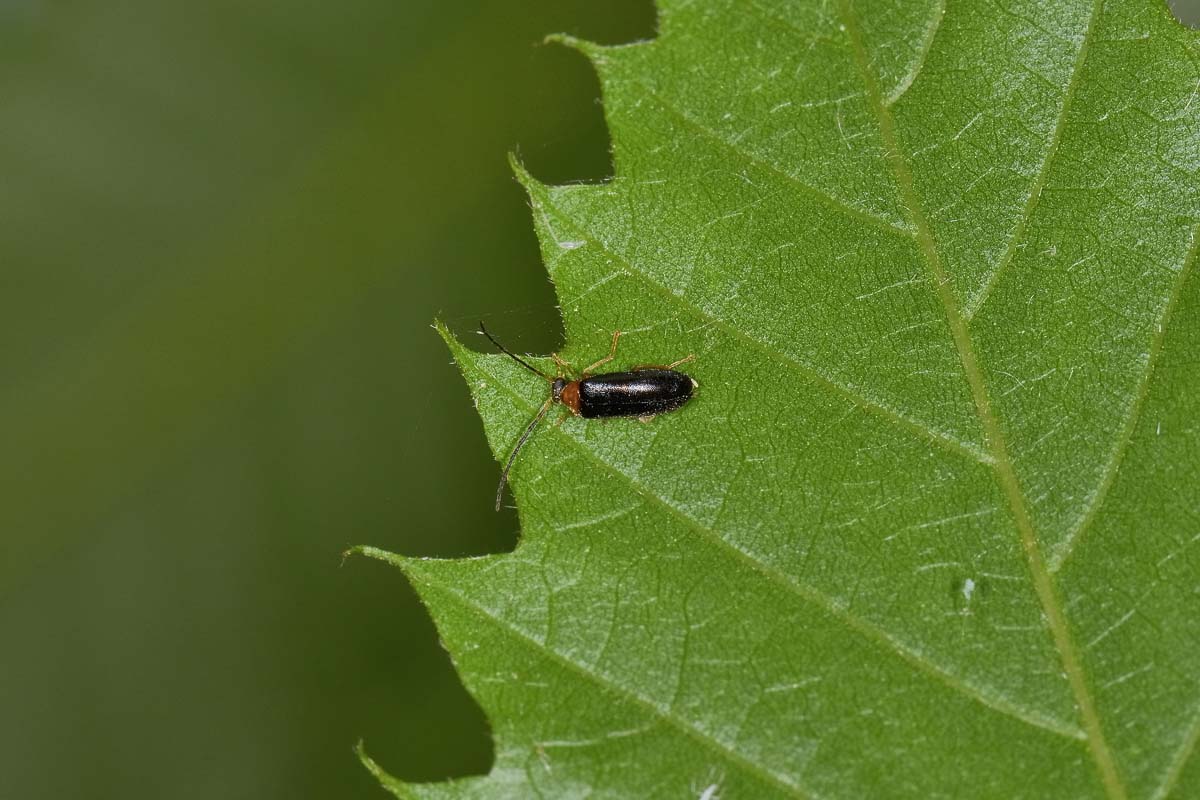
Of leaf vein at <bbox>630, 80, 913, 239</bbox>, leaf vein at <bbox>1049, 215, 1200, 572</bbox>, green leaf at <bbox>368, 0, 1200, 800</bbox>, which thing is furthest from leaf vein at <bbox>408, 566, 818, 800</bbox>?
leaf vein at <bbox>630, 80, 913, 239</bbox>

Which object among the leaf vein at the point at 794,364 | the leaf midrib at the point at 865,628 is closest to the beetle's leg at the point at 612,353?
the leaf vein at the point at 794,364

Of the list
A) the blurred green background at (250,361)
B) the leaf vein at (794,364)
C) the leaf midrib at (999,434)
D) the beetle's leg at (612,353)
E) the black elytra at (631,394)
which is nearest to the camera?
the leaf midrib at (999,434)

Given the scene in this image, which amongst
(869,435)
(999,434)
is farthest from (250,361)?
(999,434)

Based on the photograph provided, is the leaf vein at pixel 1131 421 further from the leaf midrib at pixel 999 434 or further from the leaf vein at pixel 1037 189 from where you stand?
the leaf vein at pixel 1037 189

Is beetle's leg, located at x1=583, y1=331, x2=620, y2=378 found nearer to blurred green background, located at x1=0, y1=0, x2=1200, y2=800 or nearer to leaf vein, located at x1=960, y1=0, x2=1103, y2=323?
leaf vein, located at x1=960, y1=0, x2=1103, y2=323

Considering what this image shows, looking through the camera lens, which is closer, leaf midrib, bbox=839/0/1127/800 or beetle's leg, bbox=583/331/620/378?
leaf midrib, bbox=839/0/1127/800

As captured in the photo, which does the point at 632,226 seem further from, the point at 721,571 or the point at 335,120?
the point at 335,120
